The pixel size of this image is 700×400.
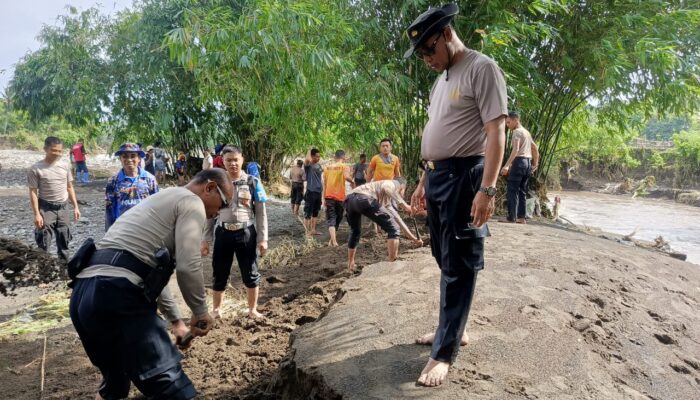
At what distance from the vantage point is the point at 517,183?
6.91 m

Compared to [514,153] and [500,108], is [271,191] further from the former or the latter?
[500,108]

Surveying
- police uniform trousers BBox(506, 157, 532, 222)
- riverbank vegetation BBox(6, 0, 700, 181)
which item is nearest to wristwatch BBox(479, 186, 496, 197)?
riverbank vegetation BBox(6, 0, 700, 181)

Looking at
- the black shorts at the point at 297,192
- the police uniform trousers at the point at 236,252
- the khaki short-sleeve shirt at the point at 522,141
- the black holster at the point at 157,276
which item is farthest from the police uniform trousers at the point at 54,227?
the khaki short-sleeve shirt at the point at 522,141

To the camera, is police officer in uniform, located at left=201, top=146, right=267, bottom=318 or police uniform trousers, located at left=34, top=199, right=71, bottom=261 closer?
police officer in uniform, located at left=201, top=146, right=267, bottom=318

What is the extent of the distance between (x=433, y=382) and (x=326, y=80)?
5.10 m

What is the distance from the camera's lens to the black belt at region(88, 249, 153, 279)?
211 centimetres

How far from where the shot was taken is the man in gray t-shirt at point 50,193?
5.27m

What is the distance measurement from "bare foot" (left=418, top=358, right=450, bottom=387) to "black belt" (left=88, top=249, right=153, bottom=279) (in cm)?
144

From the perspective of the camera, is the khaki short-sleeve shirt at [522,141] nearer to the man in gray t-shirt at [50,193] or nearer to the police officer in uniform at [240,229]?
the police officer in uniform at [240,229]

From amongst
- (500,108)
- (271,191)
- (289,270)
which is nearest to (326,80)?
(289,270)

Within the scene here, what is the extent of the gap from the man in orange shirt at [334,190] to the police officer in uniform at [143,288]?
5.63 m

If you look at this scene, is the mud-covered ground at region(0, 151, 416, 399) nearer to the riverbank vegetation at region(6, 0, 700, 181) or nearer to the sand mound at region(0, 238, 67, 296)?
the sand mound at region(0, 238, 67, 296)

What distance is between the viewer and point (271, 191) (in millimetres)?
16078

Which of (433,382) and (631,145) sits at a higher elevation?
(631,145)
